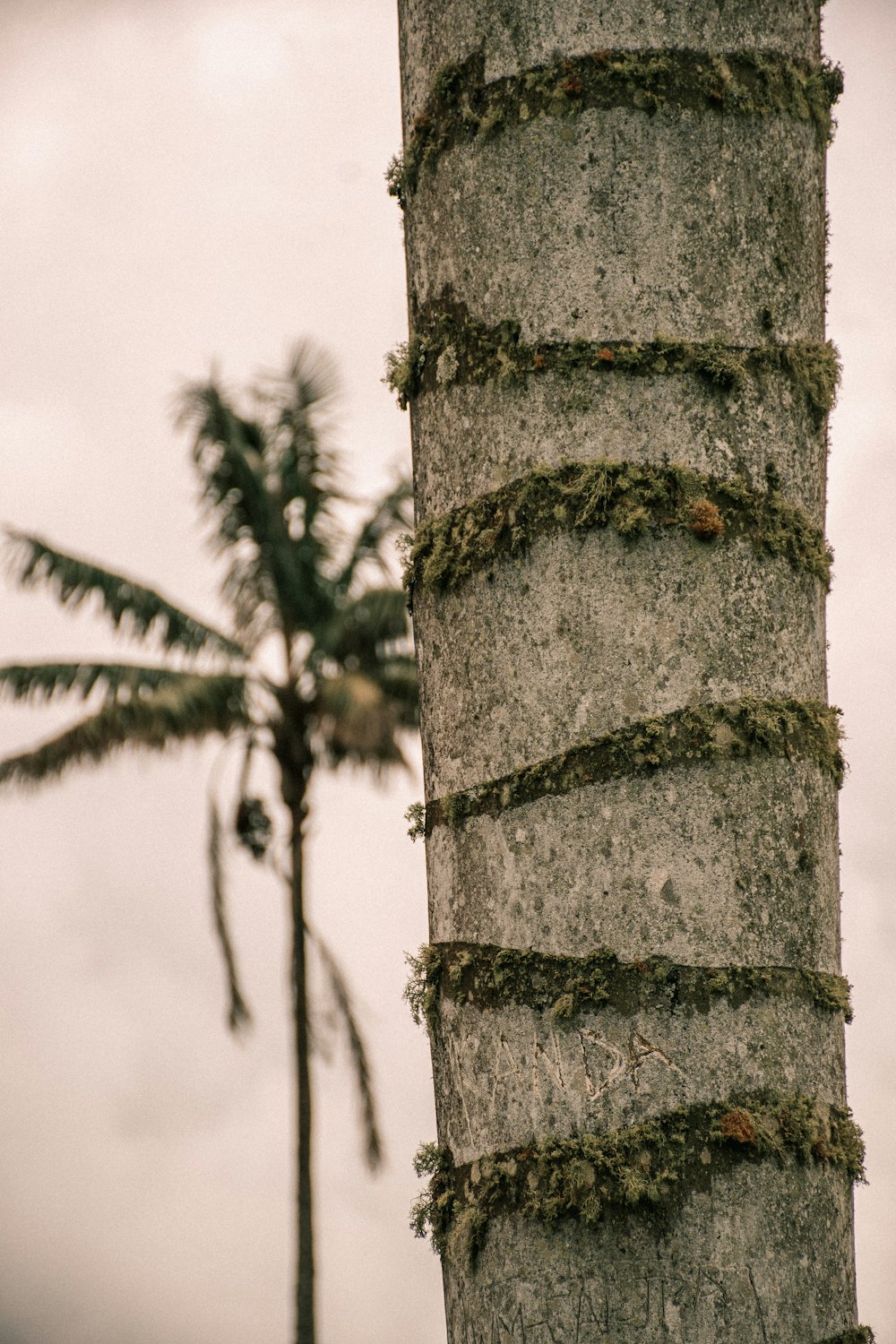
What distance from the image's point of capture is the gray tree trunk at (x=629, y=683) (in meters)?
1.58

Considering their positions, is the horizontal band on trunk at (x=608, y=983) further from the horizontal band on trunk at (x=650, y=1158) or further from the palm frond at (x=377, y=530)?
the palm frond at (x=377, y=530)

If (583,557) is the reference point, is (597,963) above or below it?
below

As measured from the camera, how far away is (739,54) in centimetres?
180

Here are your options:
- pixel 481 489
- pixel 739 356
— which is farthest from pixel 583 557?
pixel 739 356

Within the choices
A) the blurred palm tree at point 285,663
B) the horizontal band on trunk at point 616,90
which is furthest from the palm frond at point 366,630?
the horizontal band on trunk at point 616,90

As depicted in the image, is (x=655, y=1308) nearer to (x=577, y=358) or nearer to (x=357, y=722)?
(x=577, y=358)

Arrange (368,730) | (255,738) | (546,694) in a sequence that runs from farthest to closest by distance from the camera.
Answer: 1. (255,738)
2. (368,730)
3. (546,694)

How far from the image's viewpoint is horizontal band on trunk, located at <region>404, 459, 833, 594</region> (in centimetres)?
167

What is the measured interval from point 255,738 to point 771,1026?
13861mm

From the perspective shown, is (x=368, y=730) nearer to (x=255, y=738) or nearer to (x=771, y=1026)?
(x=255, y=738)

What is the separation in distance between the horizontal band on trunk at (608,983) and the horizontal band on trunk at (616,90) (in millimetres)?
960

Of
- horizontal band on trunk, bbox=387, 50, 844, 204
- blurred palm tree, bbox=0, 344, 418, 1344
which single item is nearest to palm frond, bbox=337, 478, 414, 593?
blurred palm tree, bbox=0, 344, 418, 1344

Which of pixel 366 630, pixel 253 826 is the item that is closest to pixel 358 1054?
pixel 253 826

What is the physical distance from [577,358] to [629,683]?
0.37 meters
